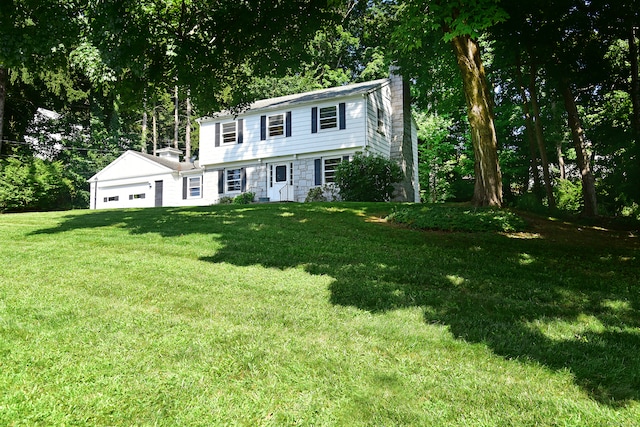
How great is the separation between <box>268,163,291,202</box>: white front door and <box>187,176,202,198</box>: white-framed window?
16.1 ft

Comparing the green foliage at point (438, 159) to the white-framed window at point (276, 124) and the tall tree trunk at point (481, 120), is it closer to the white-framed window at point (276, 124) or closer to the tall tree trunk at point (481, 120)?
the white-framed window at point (276, 124)

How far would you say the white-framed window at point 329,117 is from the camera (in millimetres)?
19344

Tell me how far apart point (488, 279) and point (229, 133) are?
1864 cm

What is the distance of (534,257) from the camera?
640cm

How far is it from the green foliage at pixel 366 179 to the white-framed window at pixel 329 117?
3593 mm

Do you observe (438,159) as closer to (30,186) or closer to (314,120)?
(314,120)

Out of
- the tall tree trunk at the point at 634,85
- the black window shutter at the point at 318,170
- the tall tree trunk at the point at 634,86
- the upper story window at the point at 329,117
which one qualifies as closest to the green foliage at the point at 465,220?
the tall tree trunk at the point at 634,86

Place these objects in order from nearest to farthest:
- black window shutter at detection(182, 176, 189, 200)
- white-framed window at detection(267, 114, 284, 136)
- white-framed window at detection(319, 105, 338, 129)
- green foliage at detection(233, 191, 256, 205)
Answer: white-framed window at detection(319, 105, 338, 129), green foliage at detection(233, 191, 256, 205), white-framed window at detection(267, 114, 284, 136), black window shutter at detection(182, 176, 189, 200)

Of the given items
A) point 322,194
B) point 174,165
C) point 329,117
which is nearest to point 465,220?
point 322,194

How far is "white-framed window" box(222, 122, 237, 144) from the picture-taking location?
21.8 metres

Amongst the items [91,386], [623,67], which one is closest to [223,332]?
[91,386]

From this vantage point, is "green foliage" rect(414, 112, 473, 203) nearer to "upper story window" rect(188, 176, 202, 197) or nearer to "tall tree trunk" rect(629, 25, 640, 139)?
"upper story window" rect(188, 176, 202, 197)

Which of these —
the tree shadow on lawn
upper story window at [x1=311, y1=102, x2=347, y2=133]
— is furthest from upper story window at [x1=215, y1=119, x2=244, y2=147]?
the tree shadow on lawn

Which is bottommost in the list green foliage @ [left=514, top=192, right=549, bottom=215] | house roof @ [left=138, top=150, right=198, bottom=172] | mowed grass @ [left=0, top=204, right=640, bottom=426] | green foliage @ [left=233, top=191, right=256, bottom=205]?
mowed grass @ [left=0, top=204, right=640, bottom=426]
